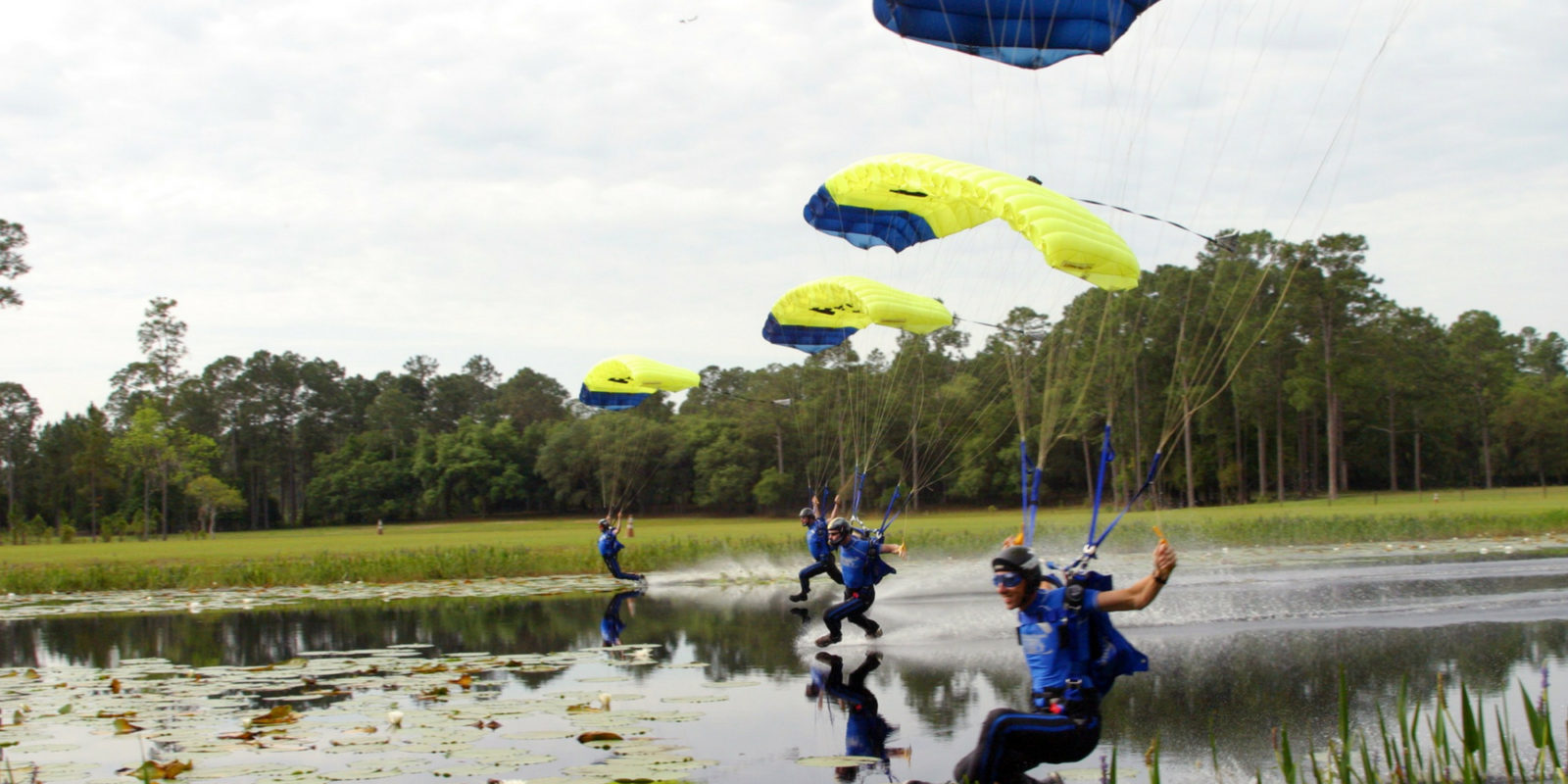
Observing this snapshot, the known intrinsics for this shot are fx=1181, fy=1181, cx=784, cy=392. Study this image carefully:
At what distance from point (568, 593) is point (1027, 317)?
3890 cm

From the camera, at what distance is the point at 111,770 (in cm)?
755

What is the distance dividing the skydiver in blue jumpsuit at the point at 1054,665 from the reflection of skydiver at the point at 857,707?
4.58ft

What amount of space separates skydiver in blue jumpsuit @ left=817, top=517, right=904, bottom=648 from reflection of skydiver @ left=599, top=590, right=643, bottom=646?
8.98ft

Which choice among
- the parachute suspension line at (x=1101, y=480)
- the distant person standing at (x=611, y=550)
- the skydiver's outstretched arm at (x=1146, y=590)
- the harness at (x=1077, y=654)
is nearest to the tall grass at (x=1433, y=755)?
the harness at (x=1077, y=654)

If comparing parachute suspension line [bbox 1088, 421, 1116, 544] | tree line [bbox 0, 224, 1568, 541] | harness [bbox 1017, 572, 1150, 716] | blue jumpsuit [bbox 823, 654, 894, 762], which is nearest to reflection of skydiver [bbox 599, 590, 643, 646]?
blue jumpsuit [bbox 823, 654, 894, 762]

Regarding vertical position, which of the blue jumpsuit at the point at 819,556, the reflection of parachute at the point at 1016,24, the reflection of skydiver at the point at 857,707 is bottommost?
the reflection of skydiver at the point at 857,707

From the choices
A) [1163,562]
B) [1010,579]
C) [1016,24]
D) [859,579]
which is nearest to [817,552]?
[859,579]

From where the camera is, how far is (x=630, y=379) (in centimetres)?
2658

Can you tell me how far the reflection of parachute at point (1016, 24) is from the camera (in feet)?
36.3

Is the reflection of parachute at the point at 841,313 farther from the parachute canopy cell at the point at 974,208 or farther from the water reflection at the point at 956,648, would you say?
the water reflection at the point at 956,648

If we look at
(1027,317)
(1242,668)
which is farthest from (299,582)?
(1027,317)

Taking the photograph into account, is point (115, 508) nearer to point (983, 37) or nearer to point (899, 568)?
point (899, 568)

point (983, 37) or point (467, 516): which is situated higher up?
point (983, 37)

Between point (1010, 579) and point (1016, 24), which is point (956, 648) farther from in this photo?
point (1010, 579)
